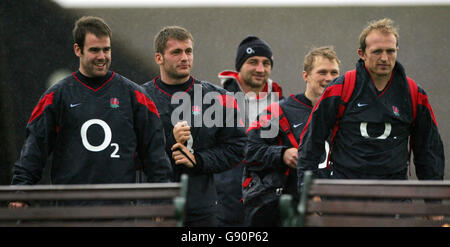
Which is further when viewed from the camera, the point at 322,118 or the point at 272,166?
the point at 272,166

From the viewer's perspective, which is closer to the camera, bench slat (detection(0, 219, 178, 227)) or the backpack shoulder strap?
bench slat (detection(0, 219, 178, 227))

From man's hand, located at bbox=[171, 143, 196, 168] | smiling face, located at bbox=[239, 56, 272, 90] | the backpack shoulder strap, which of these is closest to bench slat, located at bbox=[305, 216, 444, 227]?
the backpack shoulder strap

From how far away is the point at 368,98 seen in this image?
3.90 metres

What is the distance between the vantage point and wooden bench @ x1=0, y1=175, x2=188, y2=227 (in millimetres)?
2818

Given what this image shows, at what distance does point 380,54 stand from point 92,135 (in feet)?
5.72

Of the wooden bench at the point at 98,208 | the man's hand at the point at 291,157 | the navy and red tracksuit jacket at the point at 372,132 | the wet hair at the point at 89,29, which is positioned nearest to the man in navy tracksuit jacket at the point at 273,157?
the man's hand at the point at 291,157

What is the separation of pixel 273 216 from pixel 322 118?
1.07 meters

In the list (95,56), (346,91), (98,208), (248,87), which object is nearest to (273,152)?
(346,91)

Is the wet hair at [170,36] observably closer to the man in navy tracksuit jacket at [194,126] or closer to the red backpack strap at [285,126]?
the man in navy tracksuit jacket at [194,126]

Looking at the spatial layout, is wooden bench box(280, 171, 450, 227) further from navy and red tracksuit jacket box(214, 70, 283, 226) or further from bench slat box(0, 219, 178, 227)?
navy and red tracksuit jacket box(214, 70, 283, 226)

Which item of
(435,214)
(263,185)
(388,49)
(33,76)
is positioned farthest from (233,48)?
(435,214)

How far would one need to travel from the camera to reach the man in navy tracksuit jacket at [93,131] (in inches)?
145

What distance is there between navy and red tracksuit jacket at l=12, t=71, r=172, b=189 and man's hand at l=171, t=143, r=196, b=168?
326 mm
